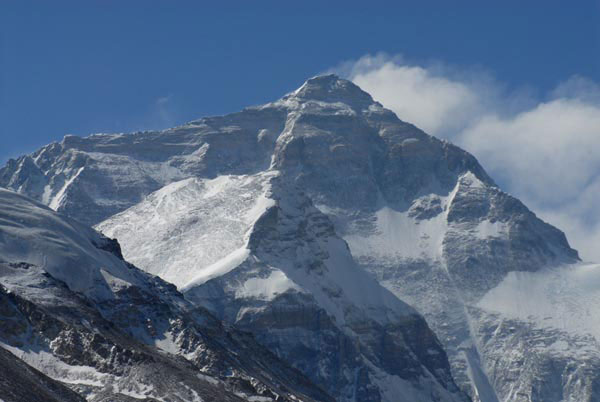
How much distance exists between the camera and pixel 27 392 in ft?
655
